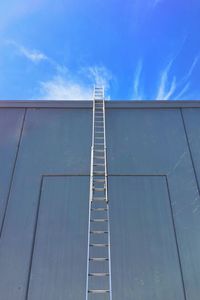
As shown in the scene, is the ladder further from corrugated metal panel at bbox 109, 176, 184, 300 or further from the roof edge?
the roof edge

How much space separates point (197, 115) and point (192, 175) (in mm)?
1608

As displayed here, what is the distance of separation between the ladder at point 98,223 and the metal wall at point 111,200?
0.41 feet

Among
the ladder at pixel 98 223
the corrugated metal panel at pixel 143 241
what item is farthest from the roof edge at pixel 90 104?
the corrugated metal panel at pixel 143 241

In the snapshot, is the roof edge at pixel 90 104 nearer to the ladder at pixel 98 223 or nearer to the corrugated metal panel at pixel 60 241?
the ladder at pixel 98 223

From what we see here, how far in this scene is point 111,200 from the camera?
479cm

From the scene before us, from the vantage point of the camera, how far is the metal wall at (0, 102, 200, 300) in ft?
13.3

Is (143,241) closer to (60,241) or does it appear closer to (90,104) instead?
(60,241)

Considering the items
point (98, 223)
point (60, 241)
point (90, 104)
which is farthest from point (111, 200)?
point (90, 104)

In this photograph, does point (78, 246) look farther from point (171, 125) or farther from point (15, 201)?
point (171, 125)

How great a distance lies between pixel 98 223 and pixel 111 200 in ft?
1.63

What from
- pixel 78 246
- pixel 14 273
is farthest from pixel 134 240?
pixel 14 273

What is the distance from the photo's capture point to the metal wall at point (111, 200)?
405cm

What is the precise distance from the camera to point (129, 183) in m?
5.02

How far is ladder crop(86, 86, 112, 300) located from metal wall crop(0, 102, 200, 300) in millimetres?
124
